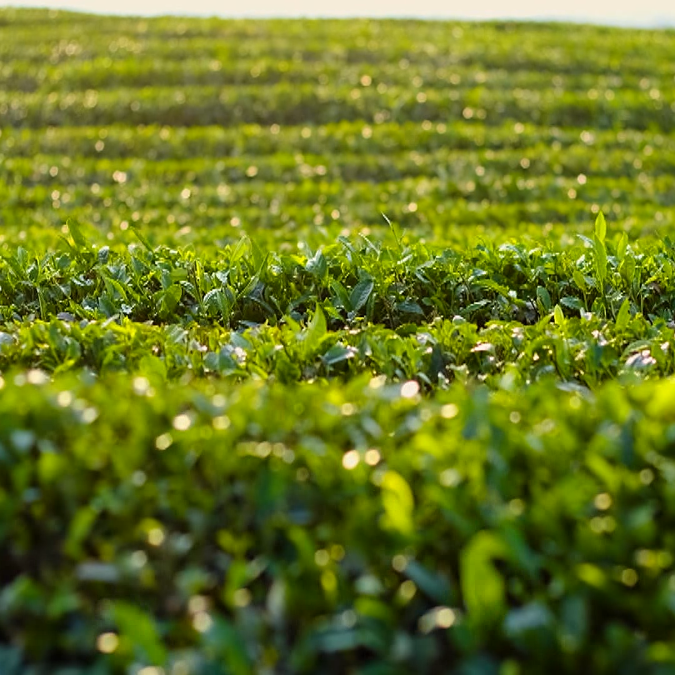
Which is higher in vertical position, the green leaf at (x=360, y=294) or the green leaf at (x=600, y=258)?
the green leaf at (x=600, y=258)

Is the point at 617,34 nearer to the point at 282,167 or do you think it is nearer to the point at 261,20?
the point at 261,20

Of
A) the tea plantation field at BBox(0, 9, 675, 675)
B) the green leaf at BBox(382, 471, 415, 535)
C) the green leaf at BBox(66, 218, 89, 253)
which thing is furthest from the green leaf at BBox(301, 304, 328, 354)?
the green leaf at BBox(66, 218, 89, 253)

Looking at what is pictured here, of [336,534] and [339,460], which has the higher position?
[339,460]

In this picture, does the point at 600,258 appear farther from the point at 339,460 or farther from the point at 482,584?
the point at 482,584

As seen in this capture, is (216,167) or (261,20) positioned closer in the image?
(216,167)

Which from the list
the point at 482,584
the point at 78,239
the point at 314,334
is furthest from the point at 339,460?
the point at 78,239

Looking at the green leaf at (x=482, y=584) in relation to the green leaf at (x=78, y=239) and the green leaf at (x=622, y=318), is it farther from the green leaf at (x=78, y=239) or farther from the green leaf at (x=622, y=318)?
the green leaf at (x=78, y=239)

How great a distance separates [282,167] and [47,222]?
4188 mm

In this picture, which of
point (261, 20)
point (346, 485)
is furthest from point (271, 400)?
point (261, 20)

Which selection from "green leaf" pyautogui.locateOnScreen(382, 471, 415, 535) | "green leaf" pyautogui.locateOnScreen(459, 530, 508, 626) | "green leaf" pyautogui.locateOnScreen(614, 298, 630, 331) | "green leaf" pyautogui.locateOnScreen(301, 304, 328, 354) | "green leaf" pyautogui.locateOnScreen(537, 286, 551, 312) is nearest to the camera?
"green leaf" pyautogui.locateOnScreen(459, 530, 508, 626)

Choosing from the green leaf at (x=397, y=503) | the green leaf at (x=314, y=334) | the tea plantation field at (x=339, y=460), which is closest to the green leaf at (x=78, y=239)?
the tea plantation field at (x=339, y=460)

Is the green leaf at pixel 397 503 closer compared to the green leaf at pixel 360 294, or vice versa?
the green leaf at pixel 397 503

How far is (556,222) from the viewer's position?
1329 cm

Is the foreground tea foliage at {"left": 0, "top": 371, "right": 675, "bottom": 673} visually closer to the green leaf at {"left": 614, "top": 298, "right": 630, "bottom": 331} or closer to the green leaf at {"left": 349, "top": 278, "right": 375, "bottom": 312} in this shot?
the green leaf at {"left": 614, "top": 298, "right": 630, "bottom": 331}
